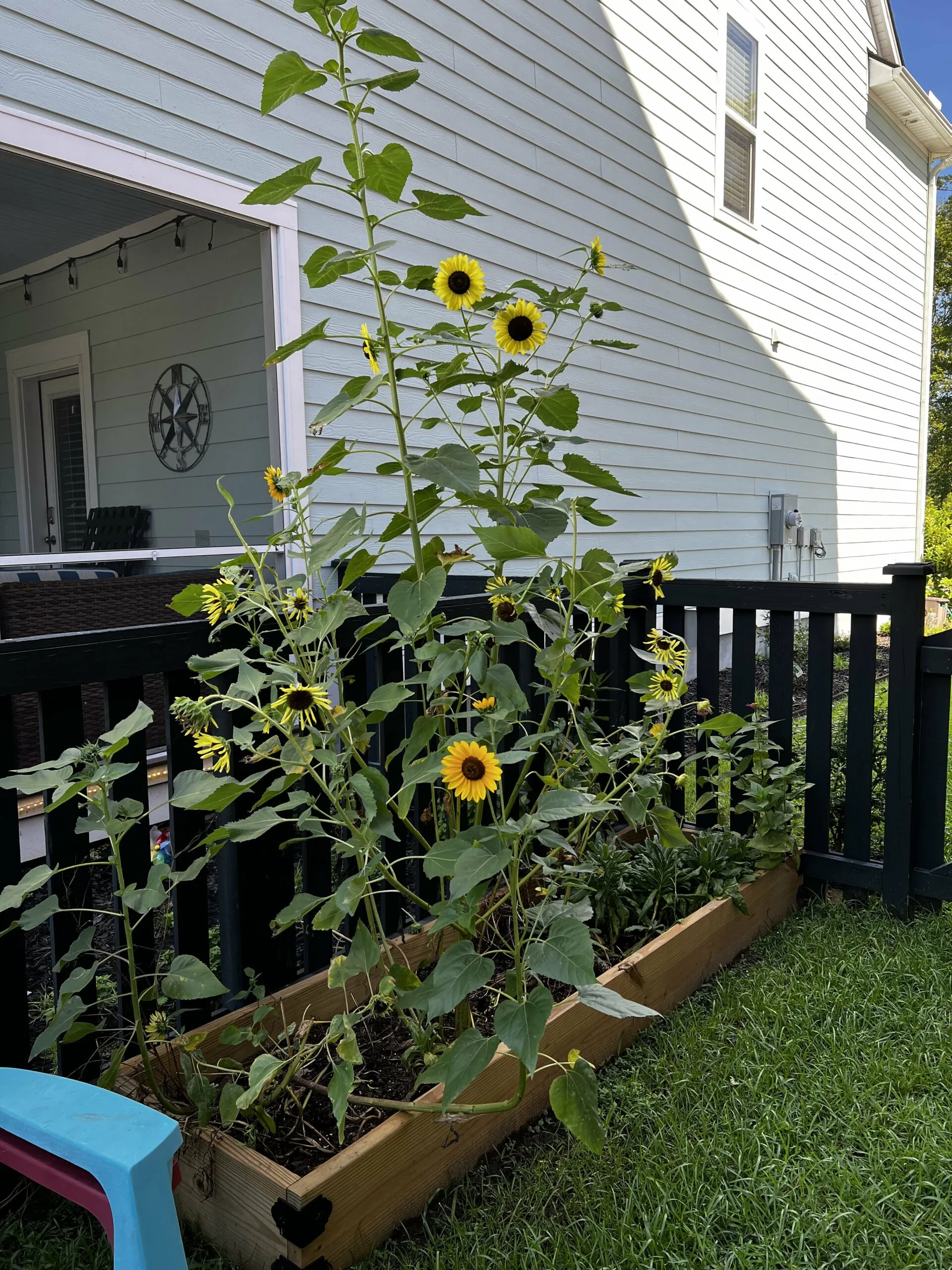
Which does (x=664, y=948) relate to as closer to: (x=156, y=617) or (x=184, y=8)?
(x=156, y=617)

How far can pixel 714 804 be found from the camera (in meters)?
2.82

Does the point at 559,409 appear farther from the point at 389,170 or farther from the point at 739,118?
the point at 739,118

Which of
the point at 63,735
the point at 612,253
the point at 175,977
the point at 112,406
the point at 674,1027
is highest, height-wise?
the point at 612,253

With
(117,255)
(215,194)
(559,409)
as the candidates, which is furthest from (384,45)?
(117,255)

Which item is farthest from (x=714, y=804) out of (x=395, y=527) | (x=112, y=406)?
(x=112, y=406)

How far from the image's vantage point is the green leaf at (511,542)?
1.30m

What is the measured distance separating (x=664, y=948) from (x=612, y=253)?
14.7 feet

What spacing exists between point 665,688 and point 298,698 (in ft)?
3.06

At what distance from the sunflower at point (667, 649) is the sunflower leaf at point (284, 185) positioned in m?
1.17

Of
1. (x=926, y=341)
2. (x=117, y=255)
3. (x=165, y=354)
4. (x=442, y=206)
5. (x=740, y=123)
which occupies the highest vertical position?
(x=740, y=123)

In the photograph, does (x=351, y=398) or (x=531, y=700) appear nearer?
(x=351, y=398)

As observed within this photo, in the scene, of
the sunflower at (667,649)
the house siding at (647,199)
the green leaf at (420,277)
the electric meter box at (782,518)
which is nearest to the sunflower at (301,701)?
the green leaf at (420,277)

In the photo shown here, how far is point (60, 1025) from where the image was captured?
1.32 meters

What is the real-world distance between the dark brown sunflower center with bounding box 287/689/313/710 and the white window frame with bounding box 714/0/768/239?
629cm
